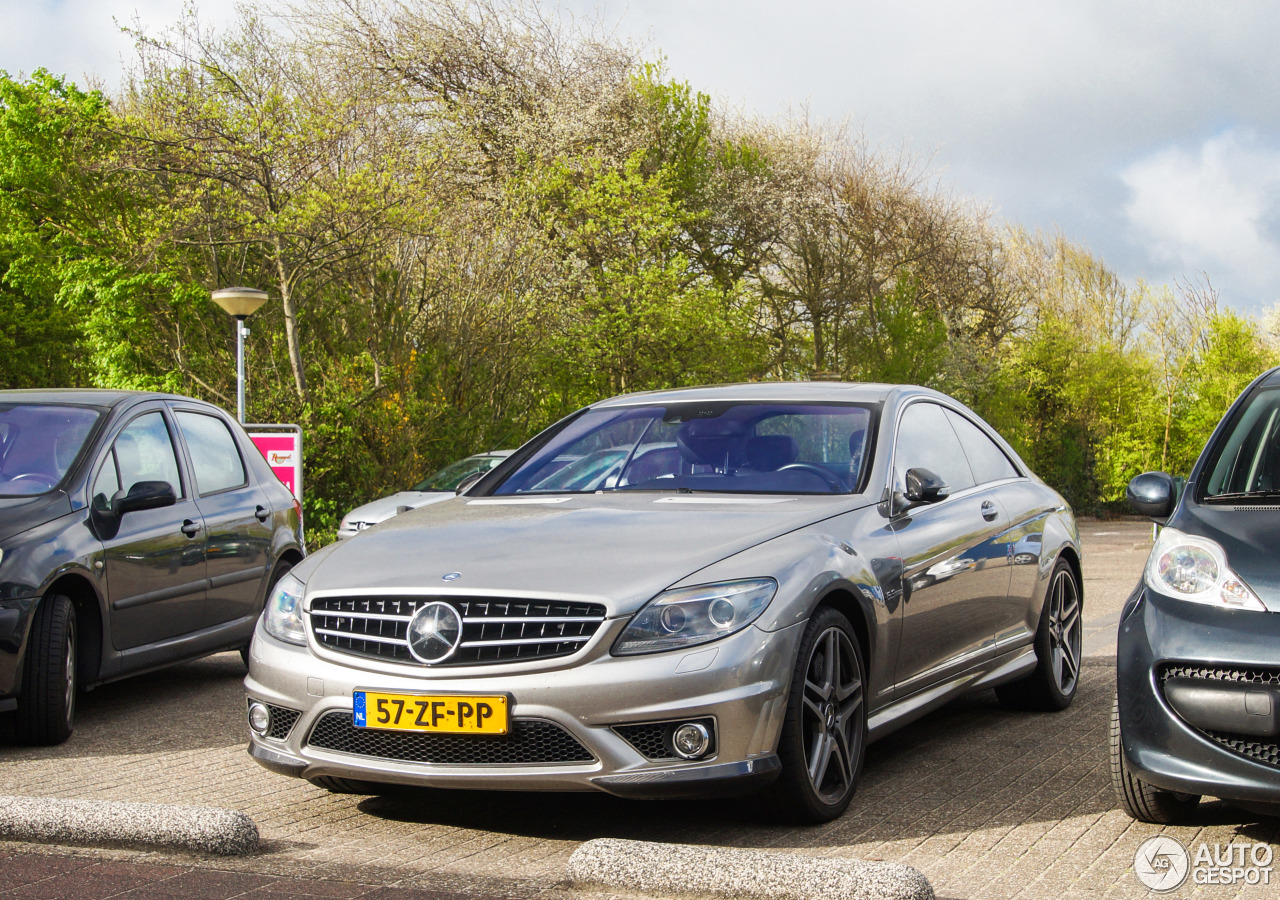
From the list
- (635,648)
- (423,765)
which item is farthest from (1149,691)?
(423,765)

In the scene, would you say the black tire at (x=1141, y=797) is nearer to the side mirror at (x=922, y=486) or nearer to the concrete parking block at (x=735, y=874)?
the side mirror at (x=922, y=486)

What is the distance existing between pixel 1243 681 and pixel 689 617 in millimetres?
1631

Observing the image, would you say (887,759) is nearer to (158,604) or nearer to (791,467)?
(791,467)

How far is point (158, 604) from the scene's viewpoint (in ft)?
23.1

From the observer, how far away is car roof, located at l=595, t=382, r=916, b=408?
5895mm

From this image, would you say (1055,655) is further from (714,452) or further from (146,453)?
(146,453)

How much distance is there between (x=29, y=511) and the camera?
245 inches

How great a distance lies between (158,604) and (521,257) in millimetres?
16702

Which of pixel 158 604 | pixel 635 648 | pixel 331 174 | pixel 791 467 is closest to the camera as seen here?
pixel 635 648

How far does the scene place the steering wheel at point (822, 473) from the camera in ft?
17.4

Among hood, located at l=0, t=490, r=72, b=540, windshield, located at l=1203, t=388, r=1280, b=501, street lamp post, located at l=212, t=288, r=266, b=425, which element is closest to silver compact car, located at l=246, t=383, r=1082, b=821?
windshield, located at l=1203, t=388, r=1280, b=501

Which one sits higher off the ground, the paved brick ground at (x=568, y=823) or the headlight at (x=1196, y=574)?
the headlight at (x=1196, y=574)

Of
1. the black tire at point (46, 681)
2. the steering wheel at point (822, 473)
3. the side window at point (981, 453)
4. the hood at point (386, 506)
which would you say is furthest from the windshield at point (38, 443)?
the hood at point (386, 506)

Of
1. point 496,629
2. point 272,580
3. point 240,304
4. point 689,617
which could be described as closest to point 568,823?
point 496,629
